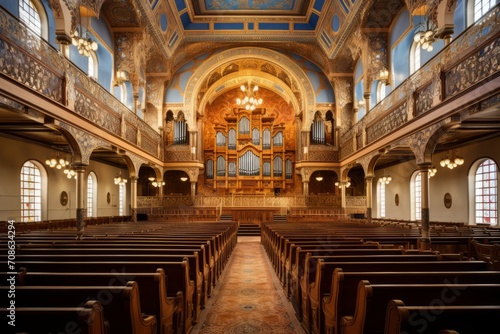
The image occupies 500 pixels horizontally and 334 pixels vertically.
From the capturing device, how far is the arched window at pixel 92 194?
68.8 ft

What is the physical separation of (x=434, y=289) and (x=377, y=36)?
17.5 metres

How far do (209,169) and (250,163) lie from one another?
12.0 ft

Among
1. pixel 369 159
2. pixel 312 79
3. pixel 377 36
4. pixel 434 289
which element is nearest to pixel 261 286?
pixel 434 289

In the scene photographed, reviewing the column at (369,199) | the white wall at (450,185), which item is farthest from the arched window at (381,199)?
the column at (369,199)

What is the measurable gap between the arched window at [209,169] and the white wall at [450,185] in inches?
596

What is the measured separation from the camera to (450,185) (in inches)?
656

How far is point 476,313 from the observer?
8.22 feet

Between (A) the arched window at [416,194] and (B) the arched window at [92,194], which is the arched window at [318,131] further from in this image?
(B) the arched window at [92,194]

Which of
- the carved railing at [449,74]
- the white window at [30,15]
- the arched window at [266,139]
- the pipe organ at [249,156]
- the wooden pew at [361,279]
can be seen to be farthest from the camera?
the arched window at [266,139]

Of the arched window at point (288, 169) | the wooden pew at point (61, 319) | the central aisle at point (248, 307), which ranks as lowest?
the central aisle at point (248, 307)

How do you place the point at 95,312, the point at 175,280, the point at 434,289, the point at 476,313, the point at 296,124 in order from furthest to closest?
the point at 296,124 → the point at 175,280 → the point at 434,289 → the point at 476,313 → the point at 95,312

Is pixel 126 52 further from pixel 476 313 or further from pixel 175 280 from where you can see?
pixel 476 313

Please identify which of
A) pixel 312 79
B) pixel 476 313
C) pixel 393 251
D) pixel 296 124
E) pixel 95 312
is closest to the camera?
pixel 95 312

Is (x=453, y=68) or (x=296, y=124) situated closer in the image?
(x=453, y=68)
